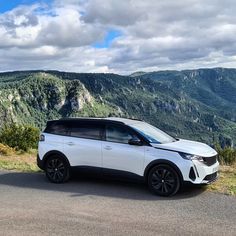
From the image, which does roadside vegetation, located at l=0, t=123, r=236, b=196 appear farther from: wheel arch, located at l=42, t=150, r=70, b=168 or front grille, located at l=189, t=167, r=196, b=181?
wheel arch, located at l=42, t=150, r=70, b=168

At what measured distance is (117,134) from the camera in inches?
408

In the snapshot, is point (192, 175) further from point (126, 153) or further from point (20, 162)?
point (20, 162)

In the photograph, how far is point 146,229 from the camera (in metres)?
7.04

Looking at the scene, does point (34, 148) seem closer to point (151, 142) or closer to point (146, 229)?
point (151, 142)

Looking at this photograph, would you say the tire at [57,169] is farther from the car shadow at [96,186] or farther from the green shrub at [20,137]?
the green shrub at [20,137]

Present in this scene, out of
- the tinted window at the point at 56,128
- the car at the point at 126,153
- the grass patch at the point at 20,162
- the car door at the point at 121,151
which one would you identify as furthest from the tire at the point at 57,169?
the grass patch at the point at 20,162

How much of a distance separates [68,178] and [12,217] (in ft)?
10.6

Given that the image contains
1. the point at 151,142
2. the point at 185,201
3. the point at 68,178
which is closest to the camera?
the point at 185,201

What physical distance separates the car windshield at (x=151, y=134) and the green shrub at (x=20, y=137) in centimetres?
924

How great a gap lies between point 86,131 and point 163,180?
2467mm

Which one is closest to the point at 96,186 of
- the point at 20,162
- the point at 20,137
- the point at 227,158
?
the point at 20,162

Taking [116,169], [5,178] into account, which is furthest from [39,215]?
[5,178]

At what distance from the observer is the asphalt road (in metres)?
7.04

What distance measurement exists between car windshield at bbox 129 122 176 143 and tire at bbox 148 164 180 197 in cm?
76
